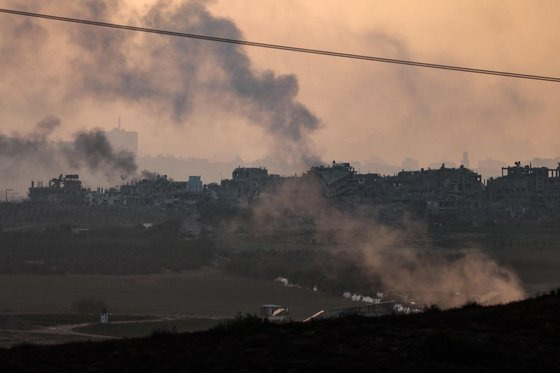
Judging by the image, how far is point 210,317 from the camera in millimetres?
89188

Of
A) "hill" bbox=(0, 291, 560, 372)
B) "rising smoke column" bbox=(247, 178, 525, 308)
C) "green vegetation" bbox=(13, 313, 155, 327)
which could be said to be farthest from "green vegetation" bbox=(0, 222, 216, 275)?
"hill" bbox=(0, 291, 560, 372)

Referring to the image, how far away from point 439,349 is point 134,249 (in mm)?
148287

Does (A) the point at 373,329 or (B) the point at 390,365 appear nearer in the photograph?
(B) the point at 390,365

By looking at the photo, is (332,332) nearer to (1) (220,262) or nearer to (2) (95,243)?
(1) (220,262)

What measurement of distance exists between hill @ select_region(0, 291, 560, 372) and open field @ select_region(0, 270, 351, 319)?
187ft

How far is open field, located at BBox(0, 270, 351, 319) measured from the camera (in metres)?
97.6

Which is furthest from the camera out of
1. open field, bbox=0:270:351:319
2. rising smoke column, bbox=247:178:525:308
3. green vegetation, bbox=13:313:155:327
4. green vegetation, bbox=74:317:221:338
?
rising smoke column, bbox=247:178:525:308

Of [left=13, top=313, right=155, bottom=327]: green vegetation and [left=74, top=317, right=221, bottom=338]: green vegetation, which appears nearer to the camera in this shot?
[left=74, top=317, right=221, bottom=338]: green vegetation

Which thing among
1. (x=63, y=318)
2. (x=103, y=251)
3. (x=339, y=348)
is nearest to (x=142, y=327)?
(x=63, y=318)

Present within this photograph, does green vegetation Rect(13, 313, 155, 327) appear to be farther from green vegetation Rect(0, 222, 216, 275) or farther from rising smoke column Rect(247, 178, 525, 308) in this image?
green vegetation Rect(0, 222, 216, 275)

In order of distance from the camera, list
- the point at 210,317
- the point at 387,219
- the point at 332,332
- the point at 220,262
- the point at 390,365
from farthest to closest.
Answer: the point at 387,219
the point at 220,262
the point at 210,317
the point at 332,332
the point at 390,365

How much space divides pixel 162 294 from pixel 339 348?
95.4 meters

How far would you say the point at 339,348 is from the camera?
79.4ft

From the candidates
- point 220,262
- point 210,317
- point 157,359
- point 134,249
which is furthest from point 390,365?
point 134,249
